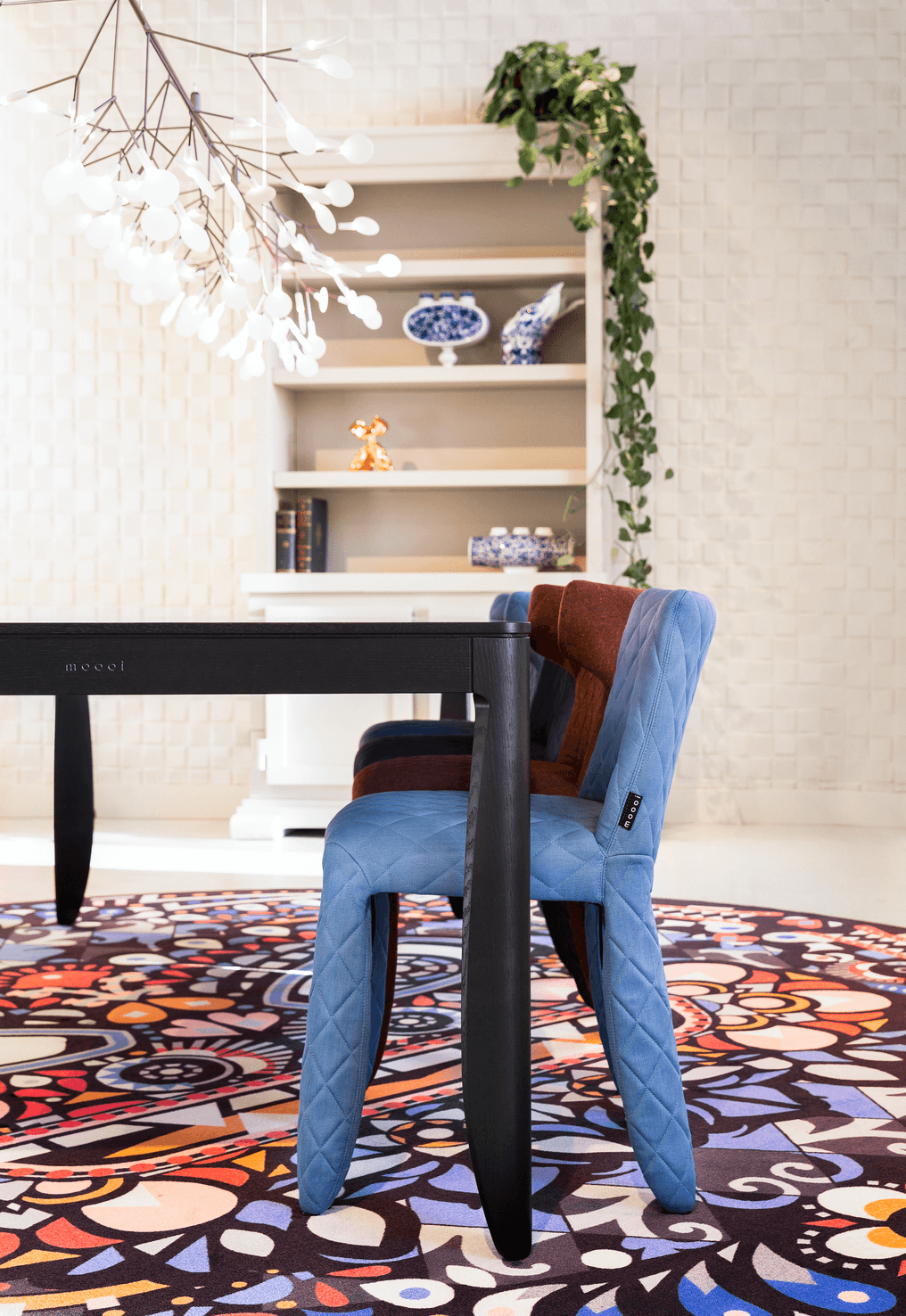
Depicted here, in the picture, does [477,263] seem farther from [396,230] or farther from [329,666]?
[329,666]

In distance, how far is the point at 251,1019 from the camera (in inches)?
77.8

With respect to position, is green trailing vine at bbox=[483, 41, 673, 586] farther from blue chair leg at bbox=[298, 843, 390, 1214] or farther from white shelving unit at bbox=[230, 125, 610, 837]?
blue chair leg at bbox=[298, 843, 390, 1214]

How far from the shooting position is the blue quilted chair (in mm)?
1275

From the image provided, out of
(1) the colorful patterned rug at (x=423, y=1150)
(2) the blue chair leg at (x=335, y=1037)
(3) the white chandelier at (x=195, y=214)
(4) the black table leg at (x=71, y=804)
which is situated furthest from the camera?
(4) the black table leg at (x=71, y=804)

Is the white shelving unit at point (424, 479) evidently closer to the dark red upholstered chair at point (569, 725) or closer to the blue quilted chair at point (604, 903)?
the dark red upholstered chair at point (569, 725)

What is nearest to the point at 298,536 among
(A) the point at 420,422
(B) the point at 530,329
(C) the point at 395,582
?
(C) the point at 395,582

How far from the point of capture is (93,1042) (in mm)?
1850

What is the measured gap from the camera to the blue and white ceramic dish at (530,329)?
3.89 metres

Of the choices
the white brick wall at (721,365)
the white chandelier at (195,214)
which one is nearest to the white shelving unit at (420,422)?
the white brick wall at (721,365)

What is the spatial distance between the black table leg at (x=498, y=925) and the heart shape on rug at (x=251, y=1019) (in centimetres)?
81

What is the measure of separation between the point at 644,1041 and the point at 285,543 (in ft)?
9.80

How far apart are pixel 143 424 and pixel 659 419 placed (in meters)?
1.96

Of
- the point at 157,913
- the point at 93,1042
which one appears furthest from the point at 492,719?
the point at 157,913

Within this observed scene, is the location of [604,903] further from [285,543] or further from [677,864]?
[285,543]
